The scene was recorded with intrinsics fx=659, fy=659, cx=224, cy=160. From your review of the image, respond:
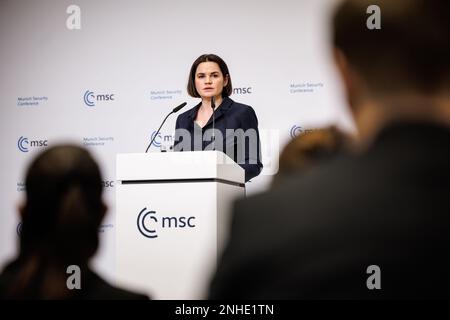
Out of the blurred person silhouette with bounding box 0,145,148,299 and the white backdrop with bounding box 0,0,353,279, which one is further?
the white backdrop with bounding box 0,0,353,279

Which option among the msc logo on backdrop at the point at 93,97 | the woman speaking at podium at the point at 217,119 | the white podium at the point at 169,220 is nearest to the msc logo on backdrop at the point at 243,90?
the woman speaking at podium at the point at 217,119

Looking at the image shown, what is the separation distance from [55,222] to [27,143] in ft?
13.8

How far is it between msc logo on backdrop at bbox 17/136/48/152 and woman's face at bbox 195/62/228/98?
1.60m

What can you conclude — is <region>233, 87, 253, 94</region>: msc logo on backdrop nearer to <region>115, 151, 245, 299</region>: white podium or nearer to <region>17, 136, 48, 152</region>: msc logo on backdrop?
<region>17, 136, 48, 152</region>: msc logo on backdrop

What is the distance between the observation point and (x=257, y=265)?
2.93 ft

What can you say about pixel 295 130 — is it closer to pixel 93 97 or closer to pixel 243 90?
pixel 243 90

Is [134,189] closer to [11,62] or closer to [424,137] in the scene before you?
[424,137]

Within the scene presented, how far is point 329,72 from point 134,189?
263cm

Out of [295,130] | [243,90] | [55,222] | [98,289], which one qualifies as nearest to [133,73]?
[243,90]

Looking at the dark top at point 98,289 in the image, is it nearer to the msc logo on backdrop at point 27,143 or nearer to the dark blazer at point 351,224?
the dark blazer at point 351,224

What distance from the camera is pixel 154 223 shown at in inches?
128

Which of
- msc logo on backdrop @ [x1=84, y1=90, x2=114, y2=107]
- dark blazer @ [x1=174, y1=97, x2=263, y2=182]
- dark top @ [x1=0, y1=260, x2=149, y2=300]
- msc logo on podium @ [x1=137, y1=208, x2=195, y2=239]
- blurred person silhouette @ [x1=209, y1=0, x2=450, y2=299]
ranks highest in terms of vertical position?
msc logo on backdrop @ [x1=84, y1=90, x2=114, y2=107]

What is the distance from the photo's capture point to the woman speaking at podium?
16.3 ft

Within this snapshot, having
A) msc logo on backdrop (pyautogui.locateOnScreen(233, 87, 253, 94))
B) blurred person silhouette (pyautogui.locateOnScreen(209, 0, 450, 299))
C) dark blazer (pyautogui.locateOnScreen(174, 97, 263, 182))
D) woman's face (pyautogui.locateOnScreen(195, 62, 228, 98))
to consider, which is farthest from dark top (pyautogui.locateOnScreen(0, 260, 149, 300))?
msc logo on backdrop (pyautogui.locateOnScreen(233, 87, 253, 94))
